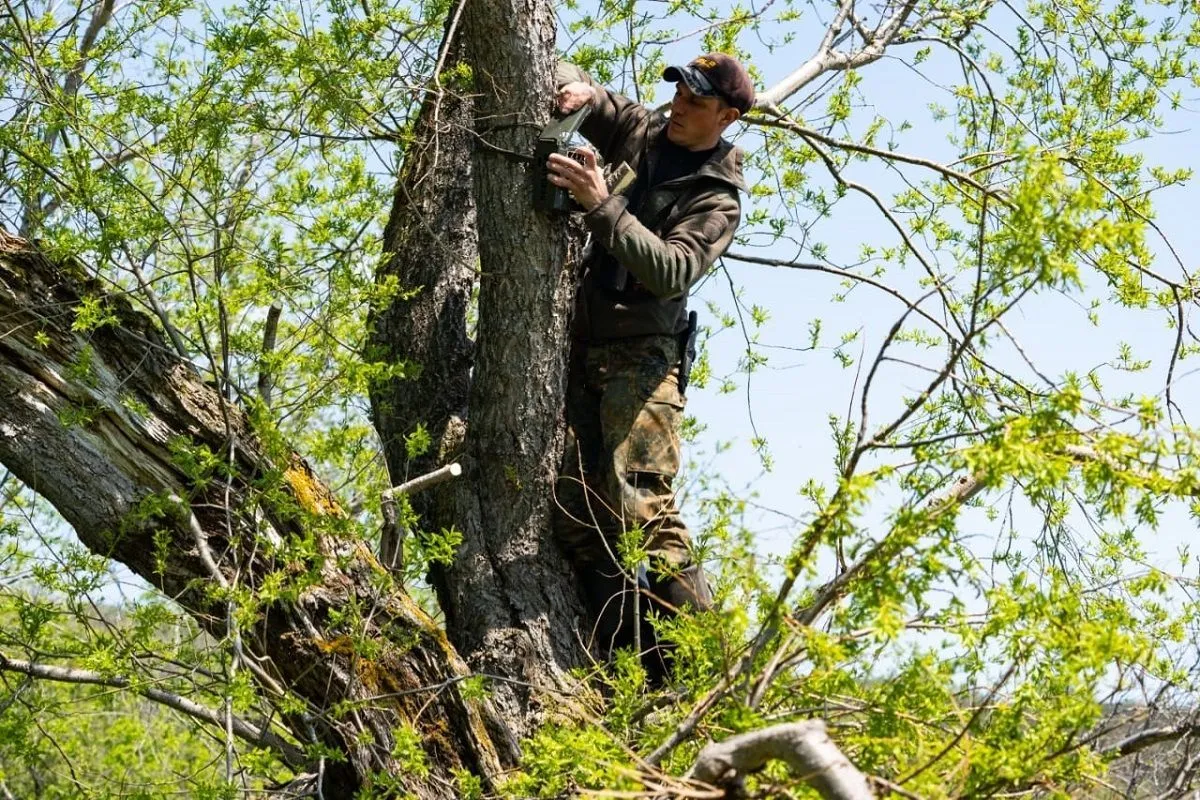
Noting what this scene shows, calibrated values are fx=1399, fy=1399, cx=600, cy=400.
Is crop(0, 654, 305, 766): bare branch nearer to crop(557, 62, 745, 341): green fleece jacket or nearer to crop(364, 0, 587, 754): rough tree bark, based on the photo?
crop(364, 0, 587, 754): rough tree bark

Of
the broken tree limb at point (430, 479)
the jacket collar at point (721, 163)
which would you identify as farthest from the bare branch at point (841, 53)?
the broken tree limb at point (430, 479)

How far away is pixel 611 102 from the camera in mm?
4824

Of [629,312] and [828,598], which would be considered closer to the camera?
[828,598]

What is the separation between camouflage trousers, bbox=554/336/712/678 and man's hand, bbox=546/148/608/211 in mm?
600

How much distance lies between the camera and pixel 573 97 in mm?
4531

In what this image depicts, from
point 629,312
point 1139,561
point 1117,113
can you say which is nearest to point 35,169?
point 629,312

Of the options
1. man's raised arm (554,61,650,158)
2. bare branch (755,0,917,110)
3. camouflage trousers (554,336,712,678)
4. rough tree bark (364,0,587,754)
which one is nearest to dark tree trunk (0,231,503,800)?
rough tree bark (364,0,587,754)

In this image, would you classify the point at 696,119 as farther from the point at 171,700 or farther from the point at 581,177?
the point at 171,700

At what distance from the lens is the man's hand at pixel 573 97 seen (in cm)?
450

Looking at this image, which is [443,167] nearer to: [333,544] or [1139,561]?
[333,544]

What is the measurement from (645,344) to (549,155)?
734 mm

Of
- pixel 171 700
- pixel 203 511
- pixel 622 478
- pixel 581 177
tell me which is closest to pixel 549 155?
pixel 581 177

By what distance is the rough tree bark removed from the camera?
4.27m

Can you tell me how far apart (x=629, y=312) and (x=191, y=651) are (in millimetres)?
1718
